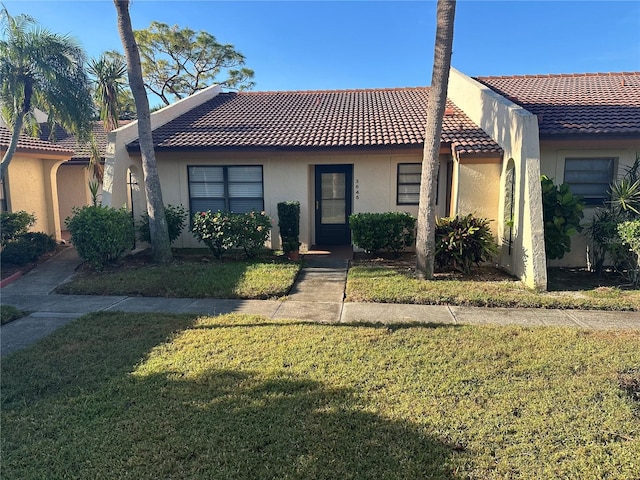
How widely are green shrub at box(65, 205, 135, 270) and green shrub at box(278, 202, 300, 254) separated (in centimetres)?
377

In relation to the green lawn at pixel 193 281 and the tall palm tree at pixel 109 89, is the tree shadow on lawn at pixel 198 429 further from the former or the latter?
the tall palm tree at pixel 109 89

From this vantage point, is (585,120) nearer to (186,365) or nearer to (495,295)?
(495,295)

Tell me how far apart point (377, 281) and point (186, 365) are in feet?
14.4

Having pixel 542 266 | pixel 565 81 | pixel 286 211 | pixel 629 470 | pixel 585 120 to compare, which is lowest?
pixel 629 470

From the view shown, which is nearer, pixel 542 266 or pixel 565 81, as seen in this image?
pixel 542 266

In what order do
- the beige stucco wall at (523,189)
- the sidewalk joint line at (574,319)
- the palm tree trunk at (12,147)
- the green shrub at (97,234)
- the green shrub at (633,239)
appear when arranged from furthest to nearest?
the green shrub at (97,234)
the palm tree trunk at (12,147)
the beige stucco wall at (523,189)
the green shrub at (633,239)
the sidewalk joint line at (574,319)

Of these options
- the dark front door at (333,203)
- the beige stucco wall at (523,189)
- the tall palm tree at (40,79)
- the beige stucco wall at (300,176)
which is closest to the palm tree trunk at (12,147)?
the tall palm tree at (40,79)

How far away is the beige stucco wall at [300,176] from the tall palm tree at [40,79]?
251 cm

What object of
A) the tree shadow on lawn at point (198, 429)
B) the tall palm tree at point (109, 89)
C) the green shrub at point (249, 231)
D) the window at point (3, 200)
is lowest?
the tree shadow on lawn at point (198, 429)

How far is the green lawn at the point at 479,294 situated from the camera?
655 centimetres

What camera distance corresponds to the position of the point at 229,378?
3971 millimetres

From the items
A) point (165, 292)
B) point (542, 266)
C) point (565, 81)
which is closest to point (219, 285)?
point (165, 292)

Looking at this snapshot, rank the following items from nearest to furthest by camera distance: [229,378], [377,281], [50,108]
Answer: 1. [229,378]
2. [377,281]
3. [50,108]

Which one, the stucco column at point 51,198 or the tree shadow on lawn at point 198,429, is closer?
the tree shadow on lawn at point 198,429
